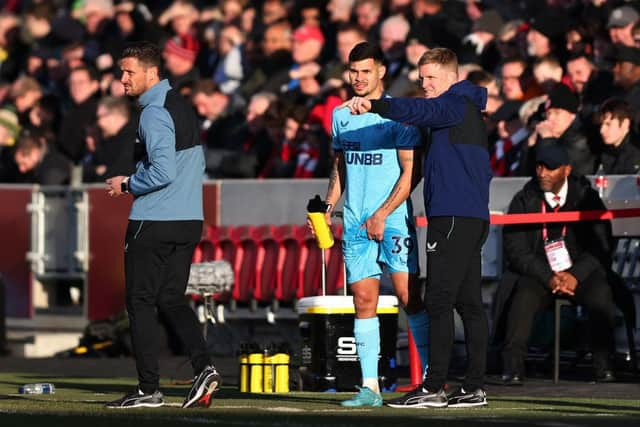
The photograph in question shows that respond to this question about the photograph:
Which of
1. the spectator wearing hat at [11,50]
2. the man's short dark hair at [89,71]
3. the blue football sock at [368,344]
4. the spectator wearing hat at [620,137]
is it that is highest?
the spectator wearing hat at [11,50]

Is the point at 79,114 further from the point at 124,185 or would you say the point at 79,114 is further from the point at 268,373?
the point at 124,185

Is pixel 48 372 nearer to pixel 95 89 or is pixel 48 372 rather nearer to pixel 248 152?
pixel 248 152

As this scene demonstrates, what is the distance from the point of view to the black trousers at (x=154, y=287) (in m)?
11.8

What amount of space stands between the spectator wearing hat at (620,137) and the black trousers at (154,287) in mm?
5660

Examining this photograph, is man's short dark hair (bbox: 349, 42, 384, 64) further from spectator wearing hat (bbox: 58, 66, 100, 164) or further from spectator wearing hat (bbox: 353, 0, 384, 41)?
spectator wearing hat (bbox: 58, 66, 100, 164)

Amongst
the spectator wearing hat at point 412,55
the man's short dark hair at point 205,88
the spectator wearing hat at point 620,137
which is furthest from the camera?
the man's short dark hair at point 205,88

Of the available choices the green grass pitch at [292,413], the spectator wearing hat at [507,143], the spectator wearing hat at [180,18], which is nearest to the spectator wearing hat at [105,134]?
the spectator wearing hat at [180,18]

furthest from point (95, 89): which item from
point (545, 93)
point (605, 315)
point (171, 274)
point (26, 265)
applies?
point (171, 274)

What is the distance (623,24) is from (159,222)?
303 inches

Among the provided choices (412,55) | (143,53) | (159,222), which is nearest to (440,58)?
(143,53)

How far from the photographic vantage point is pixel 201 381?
11.6 metres

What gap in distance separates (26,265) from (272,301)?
11.1 ft

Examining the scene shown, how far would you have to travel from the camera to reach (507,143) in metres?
18.2

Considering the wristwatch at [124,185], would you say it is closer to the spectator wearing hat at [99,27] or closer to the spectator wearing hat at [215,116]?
the spectator wearing hat at [215,116]
